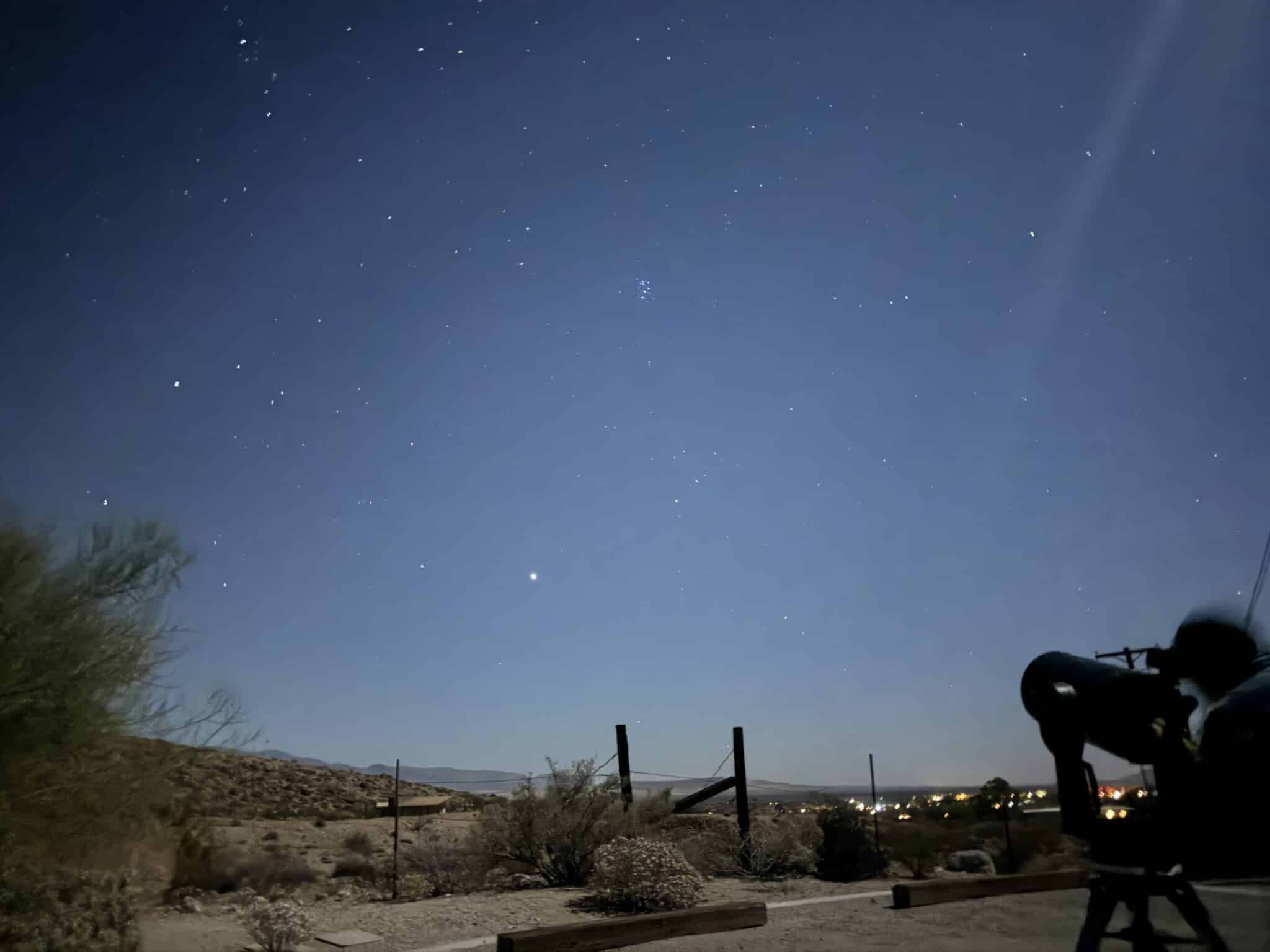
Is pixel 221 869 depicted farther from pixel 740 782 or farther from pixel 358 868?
pixel 740 782

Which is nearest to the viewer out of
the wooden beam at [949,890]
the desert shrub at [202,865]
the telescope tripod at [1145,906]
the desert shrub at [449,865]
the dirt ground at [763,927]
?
the telescope tripod at [1145,906]

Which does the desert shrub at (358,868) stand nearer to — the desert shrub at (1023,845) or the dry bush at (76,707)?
the dry bush at (76,707)

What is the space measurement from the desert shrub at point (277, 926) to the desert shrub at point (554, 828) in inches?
211

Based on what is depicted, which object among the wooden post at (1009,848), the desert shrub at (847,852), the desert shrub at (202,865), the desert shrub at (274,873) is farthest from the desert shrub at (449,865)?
the wooden post at (1009,848)

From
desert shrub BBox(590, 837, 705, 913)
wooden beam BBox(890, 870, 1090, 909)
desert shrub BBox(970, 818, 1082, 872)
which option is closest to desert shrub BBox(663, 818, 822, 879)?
desert shrub BBox(970, 818, 1082, 872)

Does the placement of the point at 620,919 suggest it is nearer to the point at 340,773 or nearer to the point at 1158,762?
the point at 1158,762

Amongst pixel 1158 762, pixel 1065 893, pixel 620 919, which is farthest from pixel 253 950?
pixel 1158 762

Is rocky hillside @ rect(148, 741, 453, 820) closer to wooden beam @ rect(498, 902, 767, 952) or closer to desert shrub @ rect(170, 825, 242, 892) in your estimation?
desert shrub @ rect(170, 825, 242, 892)

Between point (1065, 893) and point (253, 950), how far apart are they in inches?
298

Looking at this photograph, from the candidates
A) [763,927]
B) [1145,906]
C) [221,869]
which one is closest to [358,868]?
[221,869]

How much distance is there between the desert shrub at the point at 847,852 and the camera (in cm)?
1638

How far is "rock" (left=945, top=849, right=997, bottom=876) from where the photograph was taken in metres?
17.6

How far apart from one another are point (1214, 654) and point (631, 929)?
21.2ft

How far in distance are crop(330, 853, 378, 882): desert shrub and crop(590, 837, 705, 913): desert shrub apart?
6.67 meters
